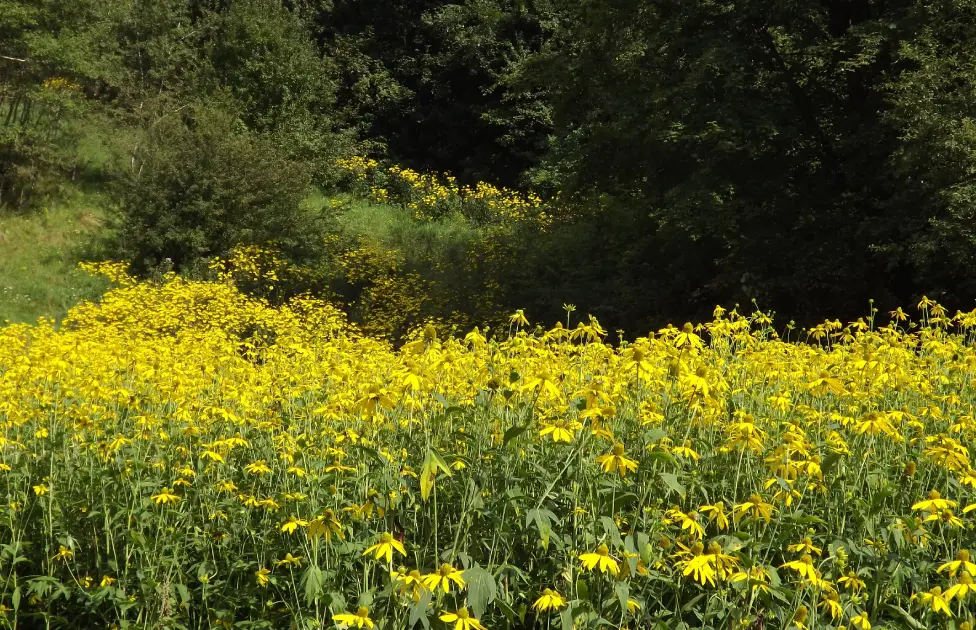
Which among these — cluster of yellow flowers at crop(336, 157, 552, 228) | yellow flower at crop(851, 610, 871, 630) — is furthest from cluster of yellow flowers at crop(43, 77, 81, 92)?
yellow flower at crop(851, 610, 871, 630)

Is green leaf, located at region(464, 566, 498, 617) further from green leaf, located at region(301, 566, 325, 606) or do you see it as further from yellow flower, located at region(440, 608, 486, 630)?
green leaf, located at region(301, 566, 325, 606)

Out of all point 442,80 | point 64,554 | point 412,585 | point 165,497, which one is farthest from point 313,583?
point 442,80

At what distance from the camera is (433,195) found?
18.3 m

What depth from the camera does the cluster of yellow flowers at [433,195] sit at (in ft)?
57.5

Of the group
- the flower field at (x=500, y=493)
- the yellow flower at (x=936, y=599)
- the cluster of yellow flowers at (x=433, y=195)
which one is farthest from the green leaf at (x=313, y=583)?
the cluster of yellow flowers at (x=433, y=195)

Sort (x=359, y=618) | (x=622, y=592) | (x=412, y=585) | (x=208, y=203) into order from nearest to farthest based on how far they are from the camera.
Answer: (x=359, y=618) → (x=412, y=585) → (x=622, y=592) → (x=208, y=203)

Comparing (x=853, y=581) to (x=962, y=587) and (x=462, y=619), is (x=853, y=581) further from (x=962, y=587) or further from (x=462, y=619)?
Result: (x=462, y=619)

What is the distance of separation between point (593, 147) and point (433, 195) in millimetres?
6745

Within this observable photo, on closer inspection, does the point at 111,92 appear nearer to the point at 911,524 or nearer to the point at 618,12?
the point at 618,12

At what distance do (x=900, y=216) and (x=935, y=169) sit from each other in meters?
0.75

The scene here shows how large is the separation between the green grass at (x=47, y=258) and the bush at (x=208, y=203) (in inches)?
34.6

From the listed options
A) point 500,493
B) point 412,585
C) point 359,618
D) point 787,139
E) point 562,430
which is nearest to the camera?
point 359,618

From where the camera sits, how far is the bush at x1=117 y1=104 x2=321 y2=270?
1395 cm

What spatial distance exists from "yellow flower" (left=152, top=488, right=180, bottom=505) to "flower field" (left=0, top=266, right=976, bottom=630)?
0.05ft
